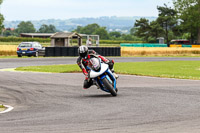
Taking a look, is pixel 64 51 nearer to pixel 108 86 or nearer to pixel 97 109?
pixel 108 86

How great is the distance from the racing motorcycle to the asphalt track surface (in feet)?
1.07

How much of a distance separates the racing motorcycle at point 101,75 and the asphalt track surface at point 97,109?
12.8 inches

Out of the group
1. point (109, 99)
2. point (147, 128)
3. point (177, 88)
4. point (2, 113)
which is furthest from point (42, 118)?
point (177, 88)

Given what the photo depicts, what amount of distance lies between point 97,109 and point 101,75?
2391 mm

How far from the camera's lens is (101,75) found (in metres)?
11.7

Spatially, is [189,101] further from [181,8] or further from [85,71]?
[181,8]

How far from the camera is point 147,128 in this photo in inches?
276

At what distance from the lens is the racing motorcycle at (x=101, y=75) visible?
11.6m

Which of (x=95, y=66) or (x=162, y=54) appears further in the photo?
(x=162, y=54)

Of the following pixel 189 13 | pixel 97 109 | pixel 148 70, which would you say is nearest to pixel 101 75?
pixel 97 109

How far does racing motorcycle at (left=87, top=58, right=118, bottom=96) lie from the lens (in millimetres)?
11555

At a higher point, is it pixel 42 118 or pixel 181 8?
pixel 181 8

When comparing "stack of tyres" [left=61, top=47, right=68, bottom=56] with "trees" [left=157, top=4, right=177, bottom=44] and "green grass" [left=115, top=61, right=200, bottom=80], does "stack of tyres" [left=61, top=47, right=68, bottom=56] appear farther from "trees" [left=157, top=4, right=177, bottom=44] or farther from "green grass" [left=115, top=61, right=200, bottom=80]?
"trees" [left=157, top=4, right=177, bottom=44]

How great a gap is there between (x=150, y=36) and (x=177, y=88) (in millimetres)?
91313
